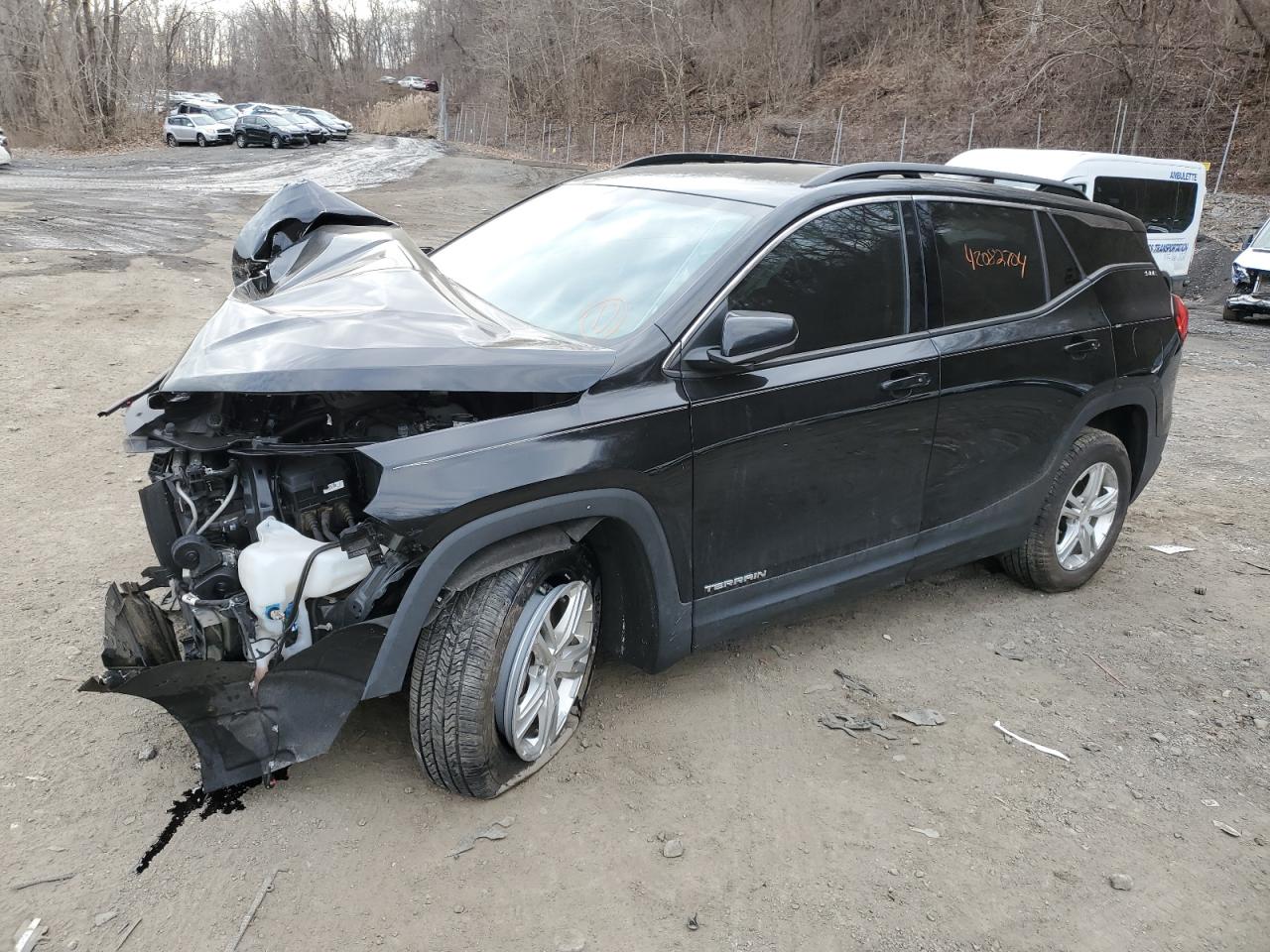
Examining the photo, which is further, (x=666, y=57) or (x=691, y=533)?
(x=666, y=57)

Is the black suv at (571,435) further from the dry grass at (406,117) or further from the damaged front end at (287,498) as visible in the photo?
the dry grass at (406,117)

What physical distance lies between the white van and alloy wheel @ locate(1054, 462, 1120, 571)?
30.8ft

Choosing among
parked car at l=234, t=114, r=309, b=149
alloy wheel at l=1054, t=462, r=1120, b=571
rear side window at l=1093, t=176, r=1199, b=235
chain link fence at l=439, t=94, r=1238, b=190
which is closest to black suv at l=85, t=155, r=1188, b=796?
alloy wheel at l=1054, t=462, r=1120, b=571

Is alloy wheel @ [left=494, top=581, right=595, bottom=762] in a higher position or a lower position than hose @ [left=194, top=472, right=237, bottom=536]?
lower

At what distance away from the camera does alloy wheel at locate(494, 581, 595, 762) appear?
296 centimetres

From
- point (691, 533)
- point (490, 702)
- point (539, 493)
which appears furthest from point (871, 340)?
point (490, 702)

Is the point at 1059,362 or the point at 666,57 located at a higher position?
the point at 666,57

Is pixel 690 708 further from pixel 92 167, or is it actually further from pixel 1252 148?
pixel 92 167

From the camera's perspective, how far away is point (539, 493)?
112 inches

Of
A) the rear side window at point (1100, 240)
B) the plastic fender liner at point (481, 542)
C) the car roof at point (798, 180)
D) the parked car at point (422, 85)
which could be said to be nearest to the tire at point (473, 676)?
the plastic fender liner at point (481, 542)

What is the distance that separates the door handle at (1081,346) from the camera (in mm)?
4309

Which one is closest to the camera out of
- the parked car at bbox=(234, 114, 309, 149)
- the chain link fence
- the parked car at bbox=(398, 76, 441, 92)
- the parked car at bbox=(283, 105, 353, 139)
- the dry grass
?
the chain link fence

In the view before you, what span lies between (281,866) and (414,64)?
88573 millimetres

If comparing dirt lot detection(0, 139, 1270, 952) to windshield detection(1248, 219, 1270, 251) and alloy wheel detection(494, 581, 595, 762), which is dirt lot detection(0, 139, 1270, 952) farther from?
windshield detection(1248, 219, 1270, 251)
